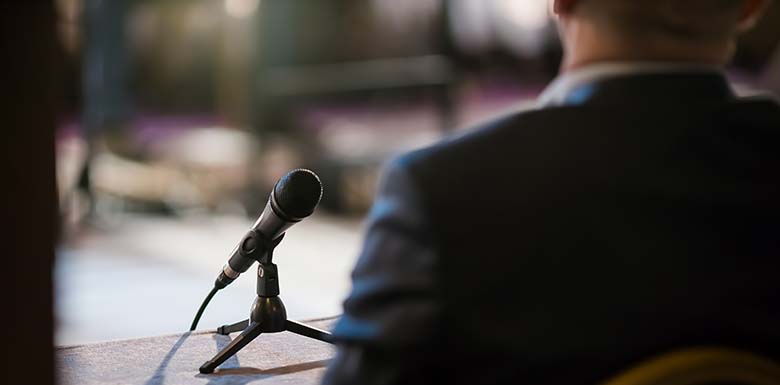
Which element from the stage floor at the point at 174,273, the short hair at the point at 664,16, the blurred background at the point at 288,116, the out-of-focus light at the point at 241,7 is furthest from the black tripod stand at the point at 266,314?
the out-of-focus light at the point at 241,7

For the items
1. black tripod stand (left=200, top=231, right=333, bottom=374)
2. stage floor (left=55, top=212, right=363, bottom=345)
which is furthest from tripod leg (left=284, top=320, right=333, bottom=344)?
stage floor (left=55, top=212, right=363, bottom=345)

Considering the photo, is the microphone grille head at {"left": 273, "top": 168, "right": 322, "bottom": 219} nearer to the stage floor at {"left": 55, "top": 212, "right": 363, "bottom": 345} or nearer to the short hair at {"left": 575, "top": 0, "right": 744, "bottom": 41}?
the short hair at {"left": 575, "top": 0, "right": 744, "bottom": 41}

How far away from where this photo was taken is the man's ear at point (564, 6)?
0.70m

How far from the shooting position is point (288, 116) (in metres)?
6.52

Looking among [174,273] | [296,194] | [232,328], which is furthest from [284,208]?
[174,273]

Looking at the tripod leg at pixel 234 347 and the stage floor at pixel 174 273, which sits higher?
the stage floor at pixel 174 273

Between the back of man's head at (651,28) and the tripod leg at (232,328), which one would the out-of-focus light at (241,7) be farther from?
the back of man's head at (651,28)

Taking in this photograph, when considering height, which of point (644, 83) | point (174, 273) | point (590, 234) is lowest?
point (590, 234)

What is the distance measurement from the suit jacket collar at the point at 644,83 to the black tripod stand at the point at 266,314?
0.54 metres

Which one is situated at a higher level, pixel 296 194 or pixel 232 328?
pixel 296 194

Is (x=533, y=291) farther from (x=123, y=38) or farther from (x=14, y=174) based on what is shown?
(x=123, y=38)

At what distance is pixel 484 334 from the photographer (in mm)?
635

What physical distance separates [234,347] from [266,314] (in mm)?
67

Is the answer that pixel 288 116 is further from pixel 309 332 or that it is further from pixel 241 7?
pixel 309 332
